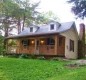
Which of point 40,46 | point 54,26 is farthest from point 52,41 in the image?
point 54,26

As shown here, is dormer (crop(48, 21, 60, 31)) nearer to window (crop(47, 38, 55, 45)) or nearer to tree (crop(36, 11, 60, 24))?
window (crop(47, 38, 55, 45))

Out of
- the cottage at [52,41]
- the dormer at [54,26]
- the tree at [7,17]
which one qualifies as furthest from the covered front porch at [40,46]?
the tree at [7,17]

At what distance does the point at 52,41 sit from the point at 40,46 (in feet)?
6.24

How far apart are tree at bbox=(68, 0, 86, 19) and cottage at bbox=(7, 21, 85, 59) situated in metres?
10.4

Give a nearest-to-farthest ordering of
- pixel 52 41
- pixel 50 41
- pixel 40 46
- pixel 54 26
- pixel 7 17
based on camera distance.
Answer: pixel 40 46 → pixel 52 41 → pixel 54 26 → pixel 50 41 → pixel 7 17

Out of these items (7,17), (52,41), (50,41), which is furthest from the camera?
(7,17)

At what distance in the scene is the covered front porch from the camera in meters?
28.4

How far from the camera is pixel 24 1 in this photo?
1833 inches

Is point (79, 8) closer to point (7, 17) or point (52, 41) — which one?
point (52, 41)

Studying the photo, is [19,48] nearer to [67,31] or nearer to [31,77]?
[67,31]

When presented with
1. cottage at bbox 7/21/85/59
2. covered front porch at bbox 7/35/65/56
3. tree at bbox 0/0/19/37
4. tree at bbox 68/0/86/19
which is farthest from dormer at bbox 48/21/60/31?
tree at bbox 0/0/19/37

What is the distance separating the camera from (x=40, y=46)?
2989cm

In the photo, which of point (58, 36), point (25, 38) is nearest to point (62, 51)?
point (58, 36)

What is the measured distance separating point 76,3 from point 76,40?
16.4 metres
